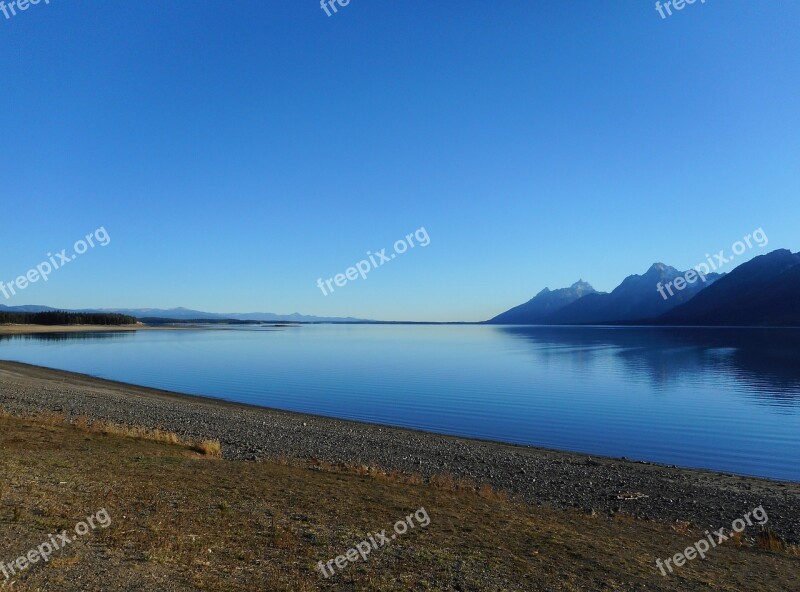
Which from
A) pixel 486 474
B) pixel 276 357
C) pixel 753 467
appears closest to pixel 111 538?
pixel 486 474

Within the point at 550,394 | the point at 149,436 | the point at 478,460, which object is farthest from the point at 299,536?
the point at 550,394

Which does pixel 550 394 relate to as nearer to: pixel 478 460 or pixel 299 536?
pixel 478 460

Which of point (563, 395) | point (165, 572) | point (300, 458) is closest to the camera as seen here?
point (165, 572)

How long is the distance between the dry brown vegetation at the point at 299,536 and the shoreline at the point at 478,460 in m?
2.25

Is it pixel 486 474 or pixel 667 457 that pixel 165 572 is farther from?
pixel 667 457

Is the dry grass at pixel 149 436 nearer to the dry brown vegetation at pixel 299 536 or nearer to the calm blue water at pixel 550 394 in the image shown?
the dry brown vegetation at pixel 299 536

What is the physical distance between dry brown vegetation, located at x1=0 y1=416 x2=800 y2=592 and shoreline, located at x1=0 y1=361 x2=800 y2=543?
2.25 metres

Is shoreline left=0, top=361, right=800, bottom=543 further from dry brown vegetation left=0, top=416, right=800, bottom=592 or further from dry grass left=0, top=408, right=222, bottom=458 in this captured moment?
dry brown vegetation left=0, top=416, right=800, bottom=592

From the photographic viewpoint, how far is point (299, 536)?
1004 cm

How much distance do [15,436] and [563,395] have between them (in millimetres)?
38953

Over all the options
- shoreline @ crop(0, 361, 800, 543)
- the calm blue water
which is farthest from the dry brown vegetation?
the calm blue water

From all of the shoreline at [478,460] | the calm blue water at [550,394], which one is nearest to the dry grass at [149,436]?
the shoreline at [478,460]

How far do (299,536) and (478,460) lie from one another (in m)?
13.4

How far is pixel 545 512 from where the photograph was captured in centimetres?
1463
